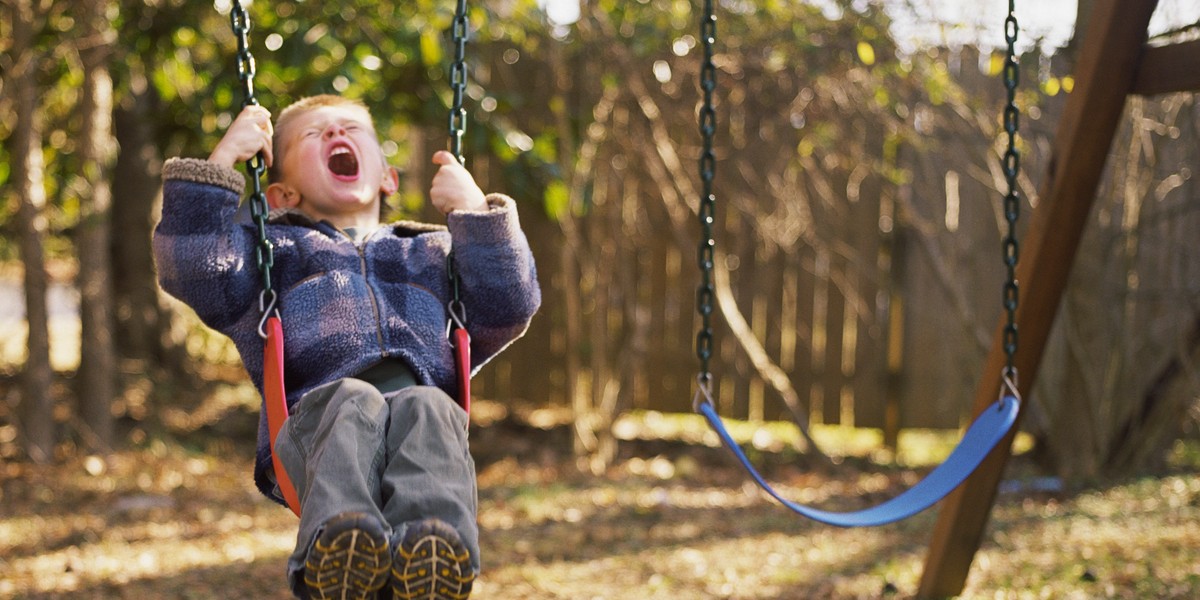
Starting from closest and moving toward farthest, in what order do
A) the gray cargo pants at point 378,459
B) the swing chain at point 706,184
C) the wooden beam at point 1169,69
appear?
the gray cargo pants at point 378,459
the swing chain at point 706,184
the wooden beam at point 1169,69

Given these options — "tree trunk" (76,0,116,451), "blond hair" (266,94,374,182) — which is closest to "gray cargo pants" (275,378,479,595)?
"blond hair" (266,94,374,182)

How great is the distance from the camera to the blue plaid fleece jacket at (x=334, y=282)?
2.49 m

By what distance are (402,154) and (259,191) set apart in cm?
516

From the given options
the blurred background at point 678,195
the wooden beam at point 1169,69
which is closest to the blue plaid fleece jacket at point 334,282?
the wooden beam at point 1169,69

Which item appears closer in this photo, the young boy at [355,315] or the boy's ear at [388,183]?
the young boy at [355,315]

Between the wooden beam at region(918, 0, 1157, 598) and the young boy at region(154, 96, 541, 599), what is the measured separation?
5.53 feet

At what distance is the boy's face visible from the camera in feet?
8.75

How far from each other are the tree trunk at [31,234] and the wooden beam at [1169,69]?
175 inches

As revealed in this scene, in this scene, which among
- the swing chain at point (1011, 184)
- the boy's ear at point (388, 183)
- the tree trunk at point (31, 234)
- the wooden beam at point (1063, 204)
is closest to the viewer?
the boy's ear at point (388, 183)

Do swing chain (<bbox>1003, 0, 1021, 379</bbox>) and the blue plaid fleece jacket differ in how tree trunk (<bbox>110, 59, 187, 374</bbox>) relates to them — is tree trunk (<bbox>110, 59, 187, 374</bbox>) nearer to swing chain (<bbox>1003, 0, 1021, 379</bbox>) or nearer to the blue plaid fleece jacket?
the blue plaid fleece jacket

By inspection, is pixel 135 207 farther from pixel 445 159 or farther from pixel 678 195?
pixel 445 159

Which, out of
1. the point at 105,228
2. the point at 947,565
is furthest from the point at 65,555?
the point at 947,565

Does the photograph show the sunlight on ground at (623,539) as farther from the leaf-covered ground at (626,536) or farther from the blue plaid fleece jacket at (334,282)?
the blue plaid fleece jacket at (334,282)

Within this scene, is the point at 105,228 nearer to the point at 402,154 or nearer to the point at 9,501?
the point at 9,501
